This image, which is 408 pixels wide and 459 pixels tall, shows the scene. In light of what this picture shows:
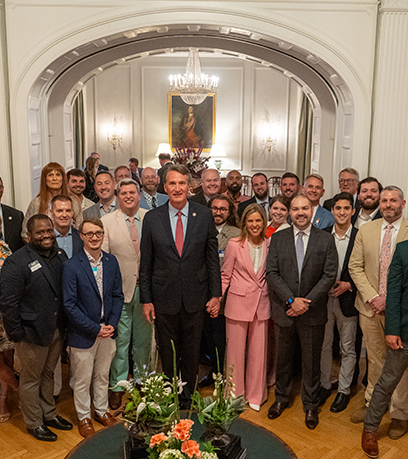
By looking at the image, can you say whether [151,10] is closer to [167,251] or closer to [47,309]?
[167,251]

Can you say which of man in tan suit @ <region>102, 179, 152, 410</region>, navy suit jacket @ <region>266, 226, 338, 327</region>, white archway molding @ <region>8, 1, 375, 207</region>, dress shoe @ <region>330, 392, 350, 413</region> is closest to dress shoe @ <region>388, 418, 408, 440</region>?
dress shoe @ <region>330, 392, 350, 413</region>

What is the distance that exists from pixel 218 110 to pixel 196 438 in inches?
420

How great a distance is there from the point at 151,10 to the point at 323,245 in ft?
11.8

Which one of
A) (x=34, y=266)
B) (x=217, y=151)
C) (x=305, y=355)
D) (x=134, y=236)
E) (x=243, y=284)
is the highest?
(x=217, y=151)

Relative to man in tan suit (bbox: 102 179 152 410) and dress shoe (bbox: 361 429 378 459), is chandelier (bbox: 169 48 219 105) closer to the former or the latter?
man in tan suit (bbox: 102 179 152 410)

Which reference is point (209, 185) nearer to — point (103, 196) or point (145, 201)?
point (145, 201)

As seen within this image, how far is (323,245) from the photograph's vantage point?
3.80 meters

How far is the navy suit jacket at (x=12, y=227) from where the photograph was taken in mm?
4480

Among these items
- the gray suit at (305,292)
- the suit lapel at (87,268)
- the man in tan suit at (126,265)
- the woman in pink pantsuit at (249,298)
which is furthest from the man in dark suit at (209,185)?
the suit lapel at (87,268)

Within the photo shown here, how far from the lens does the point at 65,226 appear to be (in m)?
3.95

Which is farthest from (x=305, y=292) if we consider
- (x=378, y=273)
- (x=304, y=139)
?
(x=304, y=139)

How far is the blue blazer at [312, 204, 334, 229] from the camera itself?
4.78 m

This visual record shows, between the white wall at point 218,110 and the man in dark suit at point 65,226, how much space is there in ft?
28.8

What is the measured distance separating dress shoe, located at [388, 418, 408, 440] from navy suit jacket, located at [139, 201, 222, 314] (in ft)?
5.19
